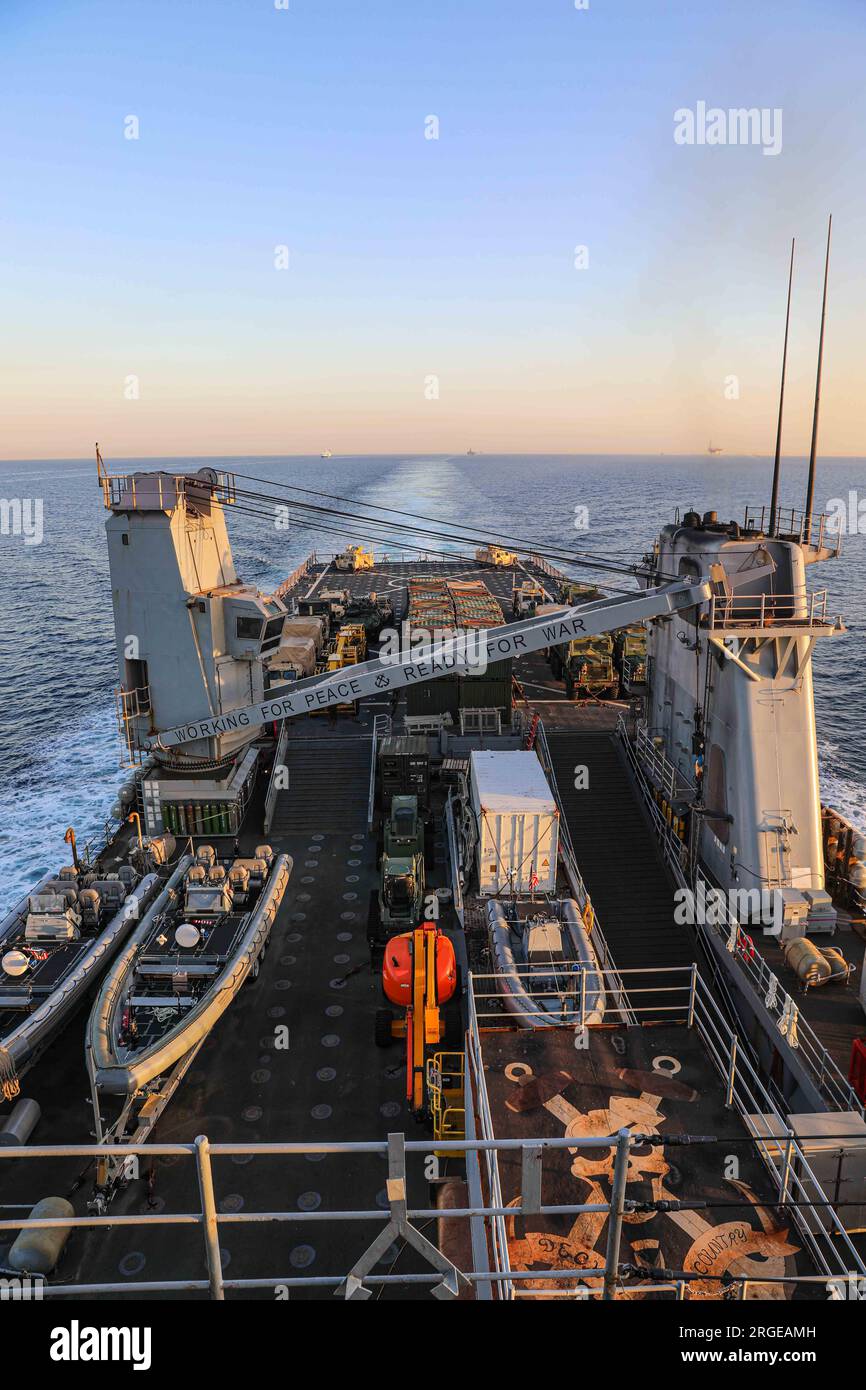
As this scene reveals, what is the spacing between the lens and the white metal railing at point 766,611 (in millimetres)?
20750

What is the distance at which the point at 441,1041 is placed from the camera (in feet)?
59.2

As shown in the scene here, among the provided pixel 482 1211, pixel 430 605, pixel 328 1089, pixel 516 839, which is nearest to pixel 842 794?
pixel 430 605

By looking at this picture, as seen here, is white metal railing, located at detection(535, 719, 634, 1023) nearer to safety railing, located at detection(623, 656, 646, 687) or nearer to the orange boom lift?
the orange boom lift

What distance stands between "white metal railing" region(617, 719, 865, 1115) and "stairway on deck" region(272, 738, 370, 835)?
1045 cm

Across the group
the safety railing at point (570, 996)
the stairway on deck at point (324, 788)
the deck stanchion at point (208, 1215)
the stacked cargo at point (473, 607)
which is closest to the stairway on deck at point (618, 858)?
the safety railing at point (570, 996)

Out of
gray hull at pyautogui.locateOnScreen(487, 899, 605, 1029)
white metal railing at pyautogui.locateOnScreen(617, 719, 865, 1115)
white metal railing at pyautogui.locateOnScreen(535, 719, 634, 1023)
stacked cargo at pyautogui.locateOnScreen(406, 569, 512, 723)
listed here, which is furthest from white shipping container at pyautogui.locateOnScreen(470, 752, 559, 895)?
stacked cargo at pyautogui.locateOnScreen(406, 569, 512, 723)

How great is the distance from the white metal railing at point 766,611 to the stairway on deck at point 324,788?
14.0 m

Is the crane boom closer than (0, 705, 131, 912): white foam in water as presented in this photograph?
A: Yes

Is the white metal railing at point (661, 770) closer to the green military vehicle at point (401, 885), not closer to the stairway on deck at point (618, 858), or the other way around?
the stairway on deck at point (618, 858)

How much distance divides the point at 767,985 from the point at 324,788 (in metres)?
16.9

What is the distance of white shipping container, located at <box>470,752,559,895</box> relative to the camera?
21.2 m

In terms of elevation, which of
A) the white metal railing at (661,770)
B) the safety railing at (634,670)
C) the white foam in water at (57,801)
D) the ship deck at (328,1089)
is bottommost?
the white foam in water at (57,801)
